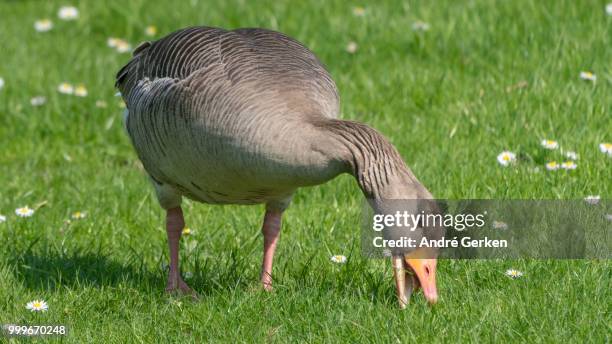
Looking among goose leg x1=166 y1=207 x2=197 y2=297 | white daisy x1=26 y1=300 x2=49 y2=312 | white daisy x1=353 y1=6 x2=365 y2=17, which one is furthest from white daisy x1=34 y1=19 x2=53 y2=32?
white daisy x1=26 y1=300 x2=49 y2=312

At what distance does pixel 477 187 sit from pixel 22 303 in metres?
2.91

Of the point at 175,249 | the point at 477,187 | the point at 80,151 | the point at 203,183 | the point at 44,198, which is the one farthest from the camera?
the point at 80,151

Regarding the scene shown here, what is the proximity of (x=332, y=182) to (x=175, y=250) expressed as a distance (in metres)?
1.48

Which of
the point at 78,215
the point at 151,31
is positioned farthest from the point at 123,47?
the point at 78,215

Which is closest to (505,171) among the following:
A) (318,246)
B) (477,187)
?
(477,187)

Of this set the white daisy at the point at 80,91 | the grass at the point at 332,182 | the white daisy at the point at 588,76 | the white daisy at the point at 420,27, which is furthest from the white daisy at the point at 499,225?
the white daisy at the point at 80,91

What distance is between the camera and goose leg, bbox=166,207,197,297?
6.02m

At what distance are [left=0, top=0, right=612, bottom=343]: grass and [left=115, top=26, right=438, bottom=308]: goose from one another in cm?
30

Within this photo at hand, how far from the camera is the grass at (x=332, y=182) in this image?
17.2 feet

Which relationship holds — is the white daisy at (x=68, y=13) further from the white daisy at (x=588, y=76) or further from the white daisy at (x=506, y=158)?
the white daisy at (x=506, y=158)

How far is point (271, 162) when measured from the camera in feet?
16.6

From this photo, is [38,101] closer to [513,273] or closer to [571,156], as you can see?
[571,156]

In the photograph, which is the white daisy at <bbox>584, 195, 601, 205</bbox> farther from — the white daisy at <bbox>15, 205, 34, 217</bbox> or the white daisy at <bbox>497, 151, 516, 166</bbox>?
the white daisy at <bbox>15, 205, 34, 217</bbox>

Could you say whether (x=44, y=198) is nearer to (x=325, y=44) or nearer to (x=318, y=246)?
(x=318, y=246)
